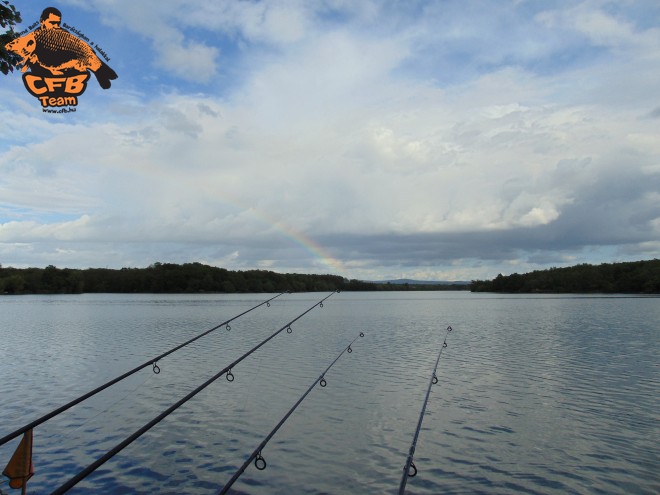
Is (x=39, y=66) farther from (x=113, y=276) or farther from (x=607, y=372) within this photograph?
(x=113, y=276)

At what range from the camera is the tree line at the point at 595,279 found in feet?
431

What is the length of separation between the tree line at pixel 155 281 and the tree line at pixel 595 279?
198ft

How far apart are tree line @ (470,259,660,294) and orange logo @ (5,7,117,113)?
13975 cm

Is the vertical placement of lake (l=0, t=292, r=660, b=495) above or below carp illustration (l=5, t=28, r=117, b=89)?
below

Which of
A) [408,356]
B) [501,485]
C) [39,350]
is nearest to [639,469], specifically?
[501,485]

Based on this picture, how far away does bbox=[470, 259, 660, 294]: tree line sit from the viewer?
431 ft

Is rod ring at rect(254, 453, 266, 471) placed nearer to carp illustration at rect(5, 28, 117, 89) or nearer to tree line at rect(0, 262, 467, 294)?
carp illustration at rect(5, 28, 117, 89)

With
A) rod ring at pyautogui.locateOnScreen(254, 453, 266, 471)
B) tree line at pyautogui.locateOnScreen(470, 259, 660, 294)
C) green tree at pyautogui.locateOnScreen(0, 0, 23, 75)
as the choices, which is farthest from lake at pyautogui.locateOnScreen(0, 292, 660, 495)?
tree line at pyautogui.locateOnScreen(470, 259, 660, 294)

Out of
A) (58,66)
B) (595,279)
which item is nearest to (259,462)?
(58,66)

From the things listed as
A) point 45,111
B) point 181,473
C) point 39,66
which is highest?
point 39,66

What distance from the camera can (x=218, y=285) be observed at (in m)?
176

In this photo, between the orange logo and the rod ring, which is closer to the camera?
the rod ring

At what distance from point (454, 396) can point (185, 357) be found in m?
14.3

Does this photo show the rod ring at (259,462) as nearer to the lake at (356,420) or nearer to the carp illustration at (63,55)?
the lake at (356,420)
